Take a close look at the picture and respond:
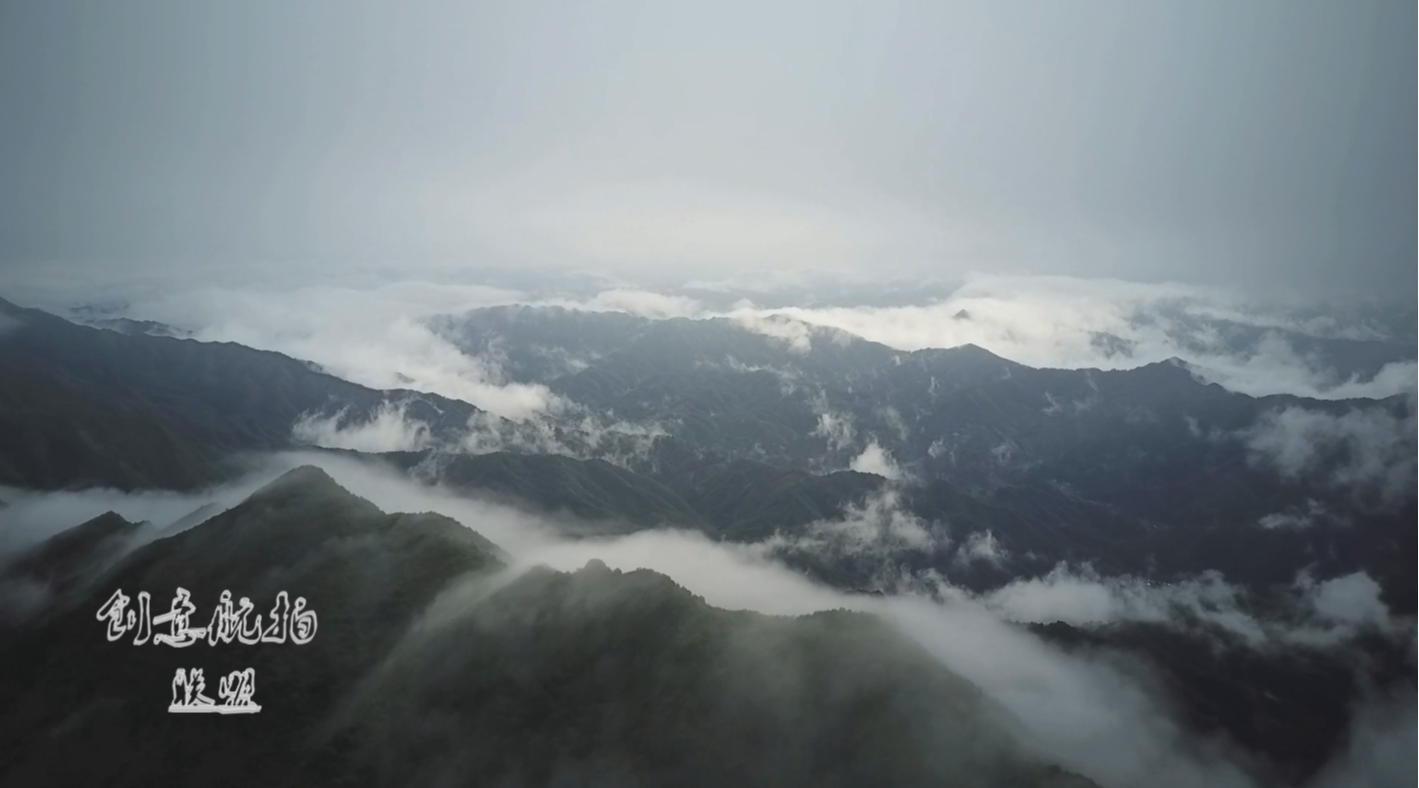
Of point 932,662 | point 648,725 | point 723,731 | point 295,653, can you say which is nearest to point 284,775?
point 295,653

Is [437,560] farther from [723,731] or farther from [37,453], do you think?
[37,453]

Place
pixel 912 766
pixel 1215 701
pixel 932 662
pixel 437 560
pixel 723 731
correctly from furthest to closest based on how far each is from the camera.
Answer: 1. pixel 1215 701
2. pixel 437 560
3. pixel 932 662
4. pixel 723 731
5. pixel 912 766

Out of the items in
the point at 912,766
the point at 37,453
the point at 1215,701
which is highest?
the point at 912,766

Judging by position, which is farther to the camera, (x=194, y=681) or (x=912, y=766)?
(x=194, y=681)

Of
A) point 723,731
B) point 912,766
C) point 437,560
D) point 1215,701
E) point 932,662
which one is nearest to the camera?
point 912,766

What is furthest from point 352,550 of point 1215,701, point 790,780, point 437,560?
point 1215,701

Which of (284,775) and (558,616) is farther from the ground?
(558,616)
